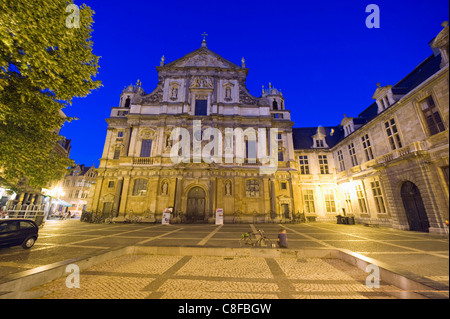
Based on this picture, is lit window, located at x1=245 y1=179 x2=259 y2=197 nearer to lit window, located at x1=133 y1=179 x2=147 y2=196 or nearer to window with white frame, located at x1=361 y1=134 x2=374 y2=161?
window with white frame, located at x1=361 y1=134 x2=374 y2=161

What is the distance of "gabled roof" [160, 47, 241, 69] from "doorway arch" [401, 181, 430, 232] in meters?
24.6

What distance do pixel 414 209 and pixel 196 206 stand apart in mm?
19044

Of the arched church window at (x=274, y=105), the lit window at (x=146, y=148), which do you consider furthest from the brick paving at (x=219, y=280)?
the arched church window at (x=274, y=105)

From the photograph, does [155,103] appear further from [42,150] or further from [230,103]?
[42,150]

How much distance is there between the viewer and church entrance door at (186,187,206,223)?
21.0 m

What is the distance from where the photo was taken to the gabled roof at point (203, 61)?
27656mm

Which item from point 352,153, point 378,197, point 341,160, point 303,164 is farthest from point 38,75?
point 341,160

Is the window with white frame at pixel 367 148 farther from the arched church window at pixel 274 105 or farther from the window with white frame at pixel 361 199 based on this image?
the arched church window at pixel 274 105

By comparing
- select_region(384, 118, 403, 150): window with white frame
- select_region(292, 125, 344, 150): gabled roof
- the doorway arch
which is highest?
select_region(292, 125, 344, 150): gabled roof

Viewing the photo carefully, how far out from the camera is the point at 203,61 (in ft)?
91.5

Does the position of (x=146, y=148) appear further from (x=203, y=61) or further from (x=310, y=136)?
(x=310, y=136)

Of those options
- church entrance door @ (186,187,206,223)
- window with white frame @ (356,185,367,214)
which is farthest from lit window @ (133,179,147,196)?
window with white frame @ (356,185,367,214)
